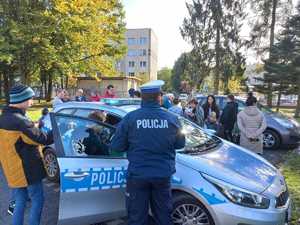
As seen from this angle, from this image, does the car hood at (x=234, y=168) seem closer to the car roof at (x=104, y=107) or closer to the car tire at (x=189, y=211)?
the car tire at (x=189, y=211)

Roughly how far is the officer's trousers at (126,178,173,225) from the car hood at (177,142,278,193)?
732mm

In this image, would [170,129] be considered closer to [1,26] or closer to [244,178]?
[244,178]

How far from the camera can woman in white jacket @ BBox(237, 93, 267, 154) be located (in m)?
7.52

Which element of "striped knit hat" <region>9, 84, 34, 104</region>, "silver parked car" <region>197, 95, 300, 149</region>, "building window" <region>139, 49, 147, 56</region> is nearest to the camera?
"striped knit hat" <region>9, 84, 34, 104</region>

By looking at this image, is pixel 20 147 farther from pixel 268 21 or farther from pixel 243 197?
pixel 268 21

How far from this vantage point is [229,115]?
9773 millimetres

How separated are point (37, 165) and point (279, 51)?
25727 millimetres

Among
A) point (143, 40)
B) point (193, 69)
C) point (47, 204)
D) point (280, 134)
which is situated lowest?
point (47, 204)

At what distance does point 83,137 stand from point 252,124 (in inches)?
167

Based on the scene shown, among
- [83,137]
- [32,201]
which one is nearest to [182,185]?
[83,137]

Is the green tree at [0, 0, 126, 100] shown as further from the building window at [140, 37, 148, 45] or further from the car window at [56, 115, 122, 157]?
the building window at [140, 37, 148, 45]

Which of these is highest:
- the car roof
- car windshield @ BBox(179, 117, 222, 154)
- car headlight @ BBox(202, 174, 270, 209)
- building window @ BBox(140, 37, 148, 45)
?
building window @ BBox(140, 37, 148, 45)

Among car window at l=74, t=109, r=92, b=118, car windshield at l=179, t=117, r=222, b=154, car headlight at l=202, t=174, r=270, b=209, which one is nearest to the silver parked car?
car windshield at l=179, t=117, r=222, b=154

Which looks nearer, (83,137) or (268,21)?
(83,137)
